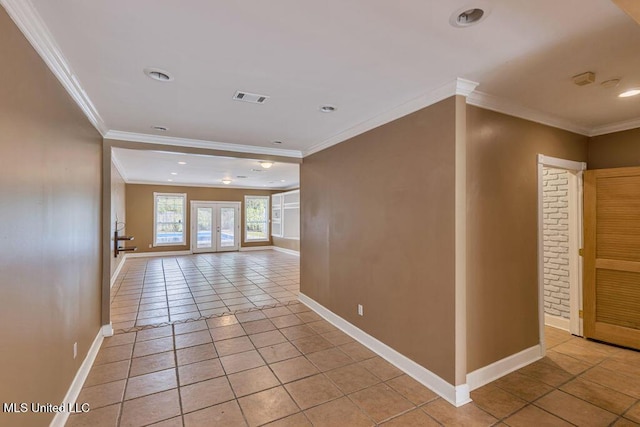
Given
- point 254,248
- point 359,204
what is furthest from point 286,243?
point 359,204

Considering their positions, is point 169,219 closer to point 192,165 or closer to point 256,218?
point 256,218

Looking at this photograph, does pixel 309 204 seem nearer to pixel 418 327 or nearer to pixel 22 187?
pixel 418 327

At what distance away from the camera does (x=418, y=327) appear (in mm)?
2590

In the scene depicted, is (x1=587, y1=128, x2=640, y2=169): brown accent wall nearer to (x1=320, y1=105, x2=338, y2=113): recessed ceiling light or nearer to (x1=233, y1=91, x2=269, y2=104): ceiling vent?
(x1=320, y1=105, x2=338, y2=113): recessed ceiling light

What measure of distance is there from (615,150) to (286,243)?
8.87 metres

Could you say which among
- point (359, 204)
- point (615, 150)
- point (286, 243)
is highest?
point (615, 150)

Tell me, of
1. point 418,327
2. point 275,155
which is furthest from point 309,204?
point 418,327

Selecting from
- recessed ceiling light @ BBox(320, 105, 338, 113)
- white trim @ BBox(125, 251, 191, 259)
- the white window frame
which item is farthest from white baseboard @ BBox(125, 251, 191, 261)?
recessed ceiling light @ BBox(320, 105, 338, 113)

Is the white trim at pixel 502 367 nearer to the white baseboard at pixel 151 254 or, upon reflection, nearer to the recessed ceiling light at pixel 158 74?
the recessed ceiling light at pixel 158 74

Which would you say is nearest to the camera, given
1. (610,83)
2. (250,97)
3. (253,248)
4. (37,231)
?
(37,231)

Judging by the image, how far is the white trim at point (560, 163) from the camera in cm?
293

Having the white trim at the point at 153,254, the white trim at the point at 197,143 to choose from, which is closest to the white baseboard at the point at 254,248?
the white trim at the point at 153,254

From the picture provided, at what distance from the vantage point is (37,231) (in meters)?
1.65

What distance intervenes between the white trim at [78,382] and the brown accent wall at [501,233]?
3.03m
